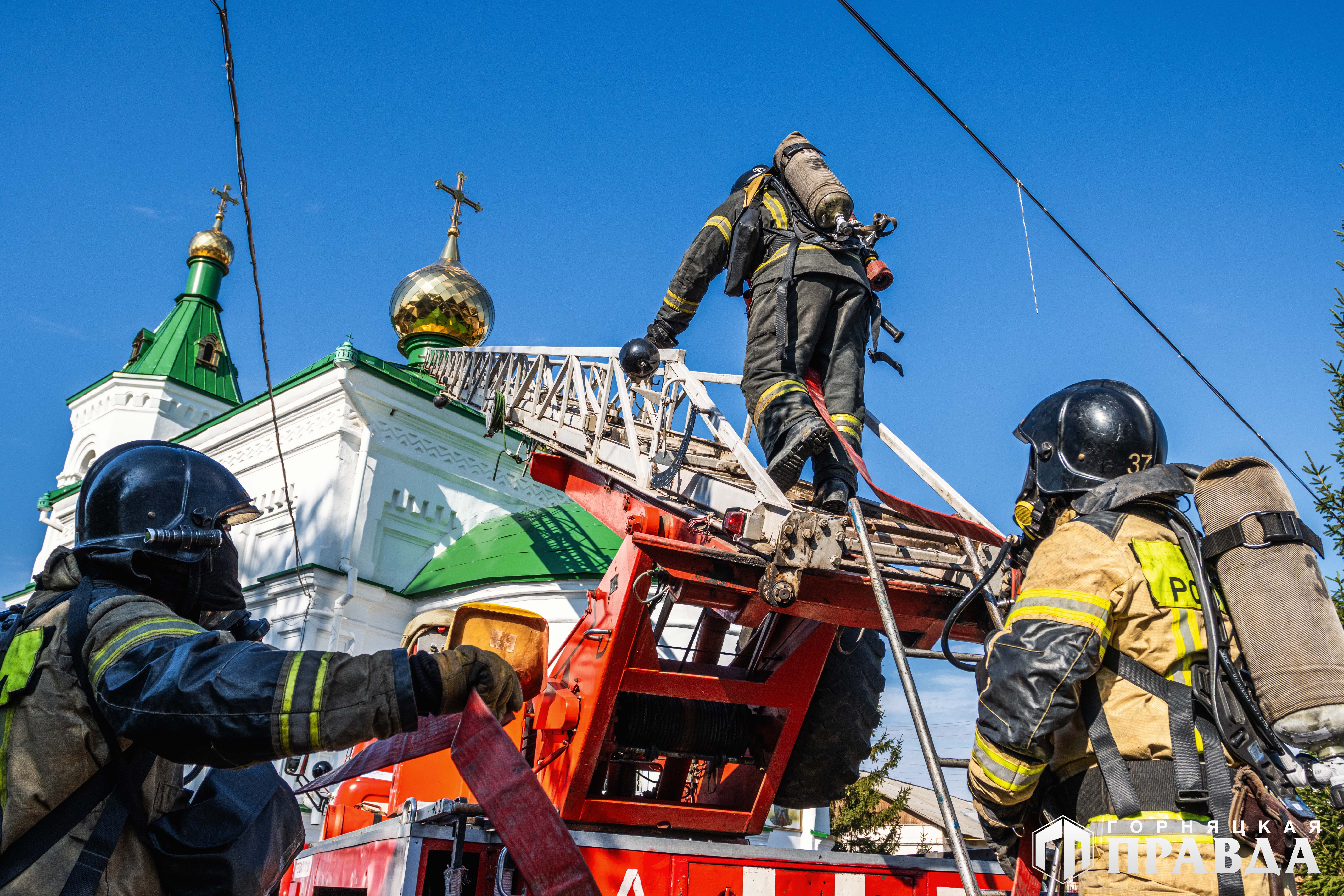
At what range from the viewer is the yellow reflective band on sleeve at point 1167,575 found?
263cm

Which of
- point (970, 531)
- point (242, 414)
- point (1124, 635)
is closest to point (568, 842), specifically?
point (1124, 635)

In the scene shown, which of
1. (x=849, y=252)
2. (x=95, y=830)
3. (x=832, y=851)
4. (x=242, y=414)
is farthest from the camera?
(x=242, y=414)

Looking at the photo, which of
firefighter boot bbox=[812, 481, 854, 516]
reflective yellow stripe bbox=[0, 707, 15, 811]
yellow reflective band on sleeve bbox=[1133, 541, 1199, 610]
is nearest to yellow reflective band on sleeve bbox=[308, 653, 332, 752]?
reflective yellow stripe bbox=[0, 707, 15, 811]

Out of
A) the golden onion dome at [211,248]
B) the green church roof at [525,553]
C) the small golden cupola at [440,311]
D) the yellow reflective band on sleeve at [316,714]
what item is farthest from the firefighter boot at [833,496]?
the golden onion dome at [211,248]

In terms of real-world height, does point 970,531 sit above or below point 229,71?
below

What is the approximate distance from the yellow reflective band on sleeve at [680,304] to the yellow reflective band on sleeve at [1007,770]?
3.54 metres

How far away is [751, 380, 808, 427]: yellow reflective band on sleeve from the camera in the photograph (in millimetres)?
4836

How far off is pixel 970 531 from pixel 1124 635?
2162mm

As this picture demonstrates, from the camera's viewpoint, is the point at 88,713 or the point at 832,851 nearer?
the point at 88,713

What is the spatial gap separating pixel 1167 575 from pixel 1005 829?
34.3 inches

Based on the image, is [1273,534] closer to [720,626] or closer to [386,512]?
[720,626]

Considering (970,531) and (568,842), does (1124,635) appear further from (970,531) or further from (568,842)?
(970,531)

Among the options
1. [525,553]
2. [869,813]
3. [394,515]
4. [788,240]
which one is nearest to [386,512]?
[394,515]

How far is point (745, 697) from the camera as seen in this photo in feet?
15.1
